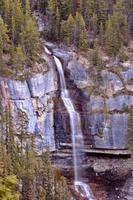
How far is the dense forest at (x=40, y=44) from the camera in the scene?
5606cm

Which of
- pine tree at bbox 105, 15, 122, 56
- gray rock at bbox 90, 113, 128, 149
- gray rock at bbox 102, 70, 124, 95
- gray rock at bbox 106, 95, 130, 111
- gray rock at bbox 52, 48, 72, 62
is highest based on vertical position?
pine tree at bbox 105, 15, 122, 56

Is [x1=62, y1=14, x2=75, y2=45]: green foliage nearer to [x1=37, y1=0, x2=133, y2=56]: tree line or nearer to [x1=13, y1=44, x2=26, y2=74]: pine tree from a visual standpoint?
[x1=37, y1=0, x2=133, y2=56]: tree line

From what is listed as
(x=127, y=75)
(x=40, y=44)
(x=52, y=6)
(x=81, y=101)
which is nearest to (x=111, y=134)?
(x=81, y=101)

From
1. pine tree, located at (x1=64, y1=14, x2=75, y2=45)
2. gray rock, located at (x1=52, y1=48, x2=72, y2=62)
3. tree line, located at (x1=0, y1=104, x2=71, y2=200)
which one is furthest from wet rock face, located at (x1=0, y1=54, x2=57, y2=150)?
pine tree, located at (x1=64, y1=14, x2=75, y2=45)

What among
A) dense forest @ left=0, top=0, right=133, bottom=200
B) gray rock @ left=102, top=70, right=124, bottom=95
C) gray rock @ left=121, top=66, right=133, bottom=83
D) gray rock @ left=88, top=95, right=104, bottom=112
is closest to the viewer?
dense forest @ left=0, top=0, right=133, bottom=200

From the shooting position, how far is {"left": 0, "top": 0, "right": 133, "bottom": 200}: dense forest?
56.1 metres

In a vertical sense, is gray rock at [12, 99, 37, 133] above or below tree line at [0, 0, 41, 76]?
below

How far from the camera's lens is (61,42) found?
264 feet

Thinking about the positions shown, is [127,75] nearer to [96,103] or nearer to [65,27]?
[96,103]

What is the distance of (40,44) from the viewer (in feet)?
255

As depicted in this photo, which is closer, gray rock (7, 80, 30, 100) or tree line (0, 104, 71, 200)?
tree line (0, 104, 71, 200)

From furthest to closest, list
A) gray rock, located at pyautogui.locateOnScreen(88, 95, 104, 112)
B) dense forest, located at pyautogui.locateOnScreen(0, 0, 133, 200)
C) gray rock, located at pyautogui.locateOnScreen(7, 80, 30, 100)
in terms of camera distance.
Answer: gray rock, located at pyautogui.locateOnScreen(88, 95, 104, 112) → gray rock, located at pyautogui.locateOnScreen(7, 80, 30, 100) → dense forest, located at pyautogui.locateOnScreen(0, 0, 133, 200)

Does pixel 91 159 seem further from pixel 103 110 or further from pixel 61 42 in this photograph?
pixel 61 42

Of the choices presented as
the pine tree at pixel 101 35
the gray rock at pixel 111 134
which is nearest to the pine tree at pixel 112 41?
the pine tree at pixel 101 35
